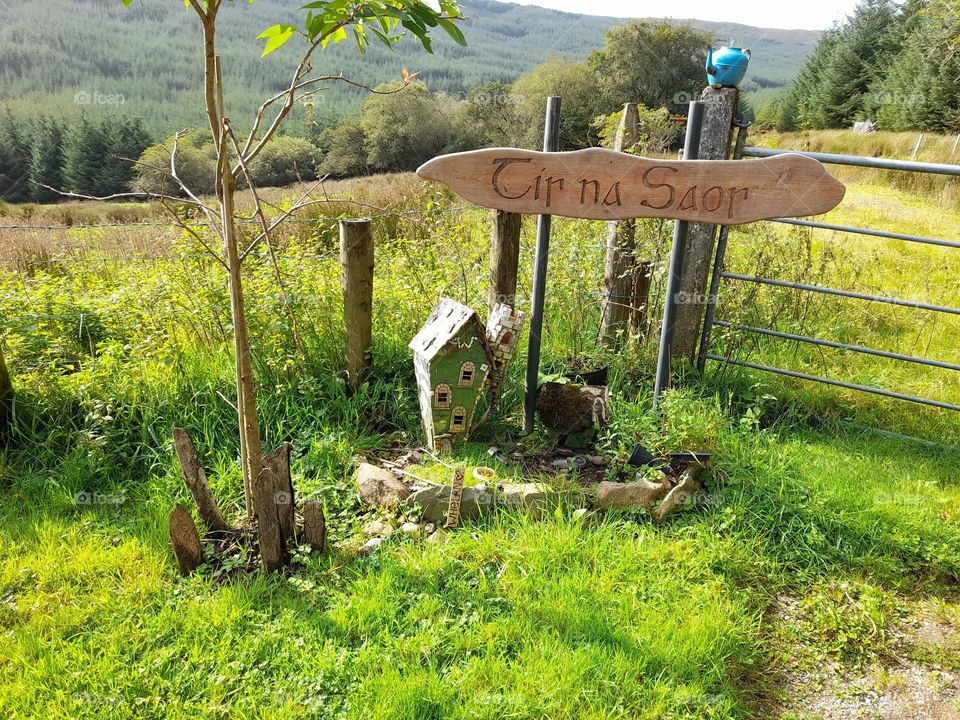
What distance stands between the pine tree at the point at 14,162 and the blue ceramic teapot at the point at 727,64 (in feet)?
148

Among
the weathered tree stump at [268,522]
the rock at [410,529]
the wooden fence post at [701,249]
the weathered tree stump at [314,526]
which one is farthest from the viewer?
the wooden fence post at [701,249]

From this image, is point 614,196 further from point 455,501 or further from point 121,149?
point 121,149

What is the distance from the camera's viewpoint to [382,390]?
394 centimetres

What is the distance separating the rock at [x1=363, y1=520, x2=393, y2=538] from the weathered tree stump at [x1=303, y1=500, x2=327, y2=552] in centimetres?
24

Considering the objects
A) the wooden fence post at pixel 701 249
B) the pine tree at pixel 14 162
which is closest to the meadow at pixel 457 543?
the wooden fence post at pixel 701 249

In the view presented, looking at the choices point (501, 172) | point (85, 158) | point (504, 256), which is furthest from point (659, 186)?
point (85, 158)

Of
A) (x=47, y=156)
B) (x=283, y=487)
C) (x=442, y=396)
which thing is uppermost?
(x=442, y=396)

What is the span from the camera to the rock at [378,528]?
3.04 m

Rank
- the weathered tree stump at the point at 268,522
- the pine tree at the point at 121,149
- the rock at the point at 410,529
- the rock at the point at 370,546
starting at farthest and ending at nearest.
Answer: the pine tree at the point at 121,149, the rock at the point at 410,529, the rock at the point at 370,546, the weathered tree stump at the point at 268,522

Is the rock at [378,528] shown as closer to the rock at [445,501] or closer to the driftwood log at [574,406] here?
the rock at [445,501]

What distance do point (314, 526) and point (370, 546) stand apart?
30cm

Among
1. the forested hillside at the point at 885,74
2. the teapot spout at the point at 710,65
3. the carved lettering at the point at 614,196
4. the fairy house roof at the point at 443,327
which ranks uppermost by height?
the forested hillside at the point at 885,74

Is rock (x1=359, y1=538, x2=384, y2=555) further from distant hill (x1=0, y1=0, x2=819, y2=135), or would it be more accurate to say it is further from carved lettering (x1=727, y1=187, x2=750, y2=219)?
distant hill (x1=0, y1=0, x2=819, y2=135)

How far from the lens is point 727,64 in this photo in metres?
3.75
